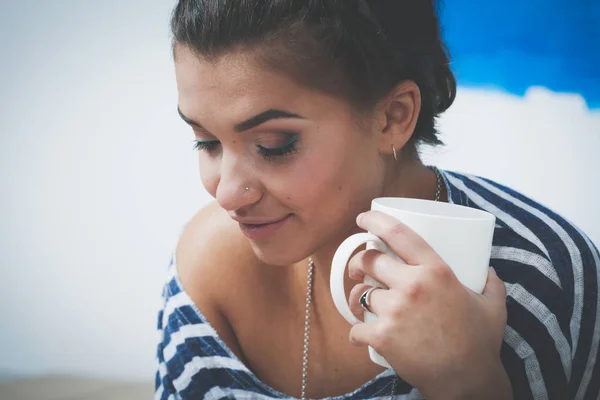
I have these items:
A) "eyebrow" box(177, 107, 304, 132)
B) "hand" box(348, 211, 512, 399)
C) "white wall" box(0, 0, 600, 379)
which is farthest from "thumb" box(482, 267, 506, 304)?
"white wall" box(0, 0, 600, 379)

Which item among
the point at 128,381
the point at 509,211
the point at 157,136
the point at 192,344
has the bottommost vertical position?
the point at 128,381

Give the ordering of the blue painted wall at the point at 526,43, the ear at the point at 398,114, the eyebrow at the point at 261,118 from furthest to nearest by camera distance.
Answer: the blue painted wall at the point at 526,43
the ear at the point at 398,114
the eyebrow at the point at 261,118

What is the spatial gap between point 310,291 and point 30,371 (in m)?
0.86

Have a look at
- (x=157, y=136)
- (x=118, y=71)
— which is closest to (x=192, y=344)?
(x=157, y=136)

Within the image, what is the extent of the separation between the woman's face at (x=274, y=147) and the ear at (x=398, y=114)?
0.04 meters

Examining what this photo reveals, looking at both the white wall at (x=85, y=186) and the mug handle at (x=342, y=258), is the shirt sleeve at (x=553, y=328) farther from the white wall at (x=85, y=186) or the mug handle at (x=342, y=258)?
the white wall at (x=85, y=186)

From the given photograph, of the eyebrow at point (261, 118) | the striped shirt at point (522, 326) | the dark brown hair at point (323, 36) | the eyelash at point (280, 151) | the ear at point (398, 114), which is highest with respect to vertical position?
the dark brown hair at point (323, 36)

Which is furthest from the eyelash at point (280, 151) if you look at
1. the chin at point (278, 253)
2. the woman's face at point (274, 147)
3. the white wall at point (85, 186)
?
the white wall at point (85, 186)

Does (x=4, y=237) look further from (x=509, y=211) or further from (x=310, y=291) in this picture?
(x=509, y=211)

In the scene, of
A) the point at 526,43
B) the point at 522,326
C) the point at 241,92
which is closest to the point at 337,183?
the point at 241,92

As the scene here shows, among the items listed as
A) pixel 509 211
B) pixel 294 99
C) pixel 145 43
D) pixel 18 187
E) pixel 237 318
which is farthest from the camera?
pixel 18 187

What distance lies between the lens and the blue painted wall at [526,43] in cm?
103

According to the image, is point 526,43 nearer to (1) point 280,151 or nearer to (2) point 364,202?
(2) point 364,202

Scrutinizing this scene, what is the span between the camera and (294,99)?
2.17 feet
